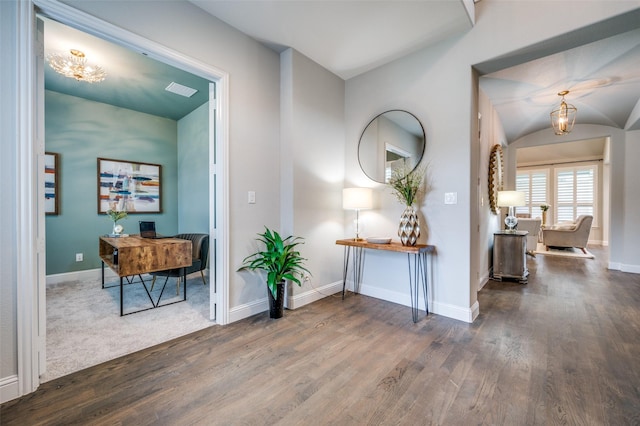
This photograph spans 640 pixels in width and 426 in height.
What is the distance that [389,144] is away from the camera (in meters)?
3.18

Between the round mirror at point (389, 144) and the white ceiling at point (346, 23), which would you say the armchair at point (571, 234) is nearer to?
the round mirror at point (389, 144)

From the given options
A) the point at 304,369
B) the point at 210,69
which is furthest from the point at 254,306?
the point at 210,69

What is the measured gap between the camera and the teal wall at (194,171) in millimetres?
4340

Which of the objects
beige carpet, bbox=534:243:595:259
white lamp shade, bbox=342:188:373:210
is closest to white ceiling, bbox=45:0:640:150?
white lamp shade, bbox=342:188:373:210

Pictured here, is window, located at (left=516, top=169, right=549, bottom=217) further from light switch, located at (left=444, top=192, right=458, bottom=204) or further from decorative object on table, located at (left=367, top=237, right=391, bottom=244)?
decorative object on table, located at (left=367, top=237, right=391, bottom=244)

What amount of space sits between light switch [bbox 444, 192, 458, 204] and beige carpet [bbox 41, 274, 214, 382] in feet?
8.62

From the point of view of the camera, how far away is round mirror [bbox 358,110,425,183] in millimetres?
2951

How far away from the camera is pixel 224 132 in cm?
248

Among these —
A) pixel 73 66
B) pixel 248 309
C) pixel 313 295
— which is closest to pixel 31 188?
pixel 248 309

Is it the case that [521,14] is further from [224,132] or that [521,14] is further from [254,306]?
[254,306]

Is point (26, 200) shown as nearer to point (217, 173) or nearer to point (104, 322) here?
point (217, 173)

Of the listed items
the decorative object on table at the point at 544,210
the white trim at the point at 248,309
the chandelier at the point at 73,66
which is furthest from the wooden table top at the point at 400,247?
the decorative object on table at the point at 544,210

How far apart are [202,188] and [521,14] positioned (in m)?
4.46

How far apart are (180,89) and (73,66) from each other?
1145 mm
